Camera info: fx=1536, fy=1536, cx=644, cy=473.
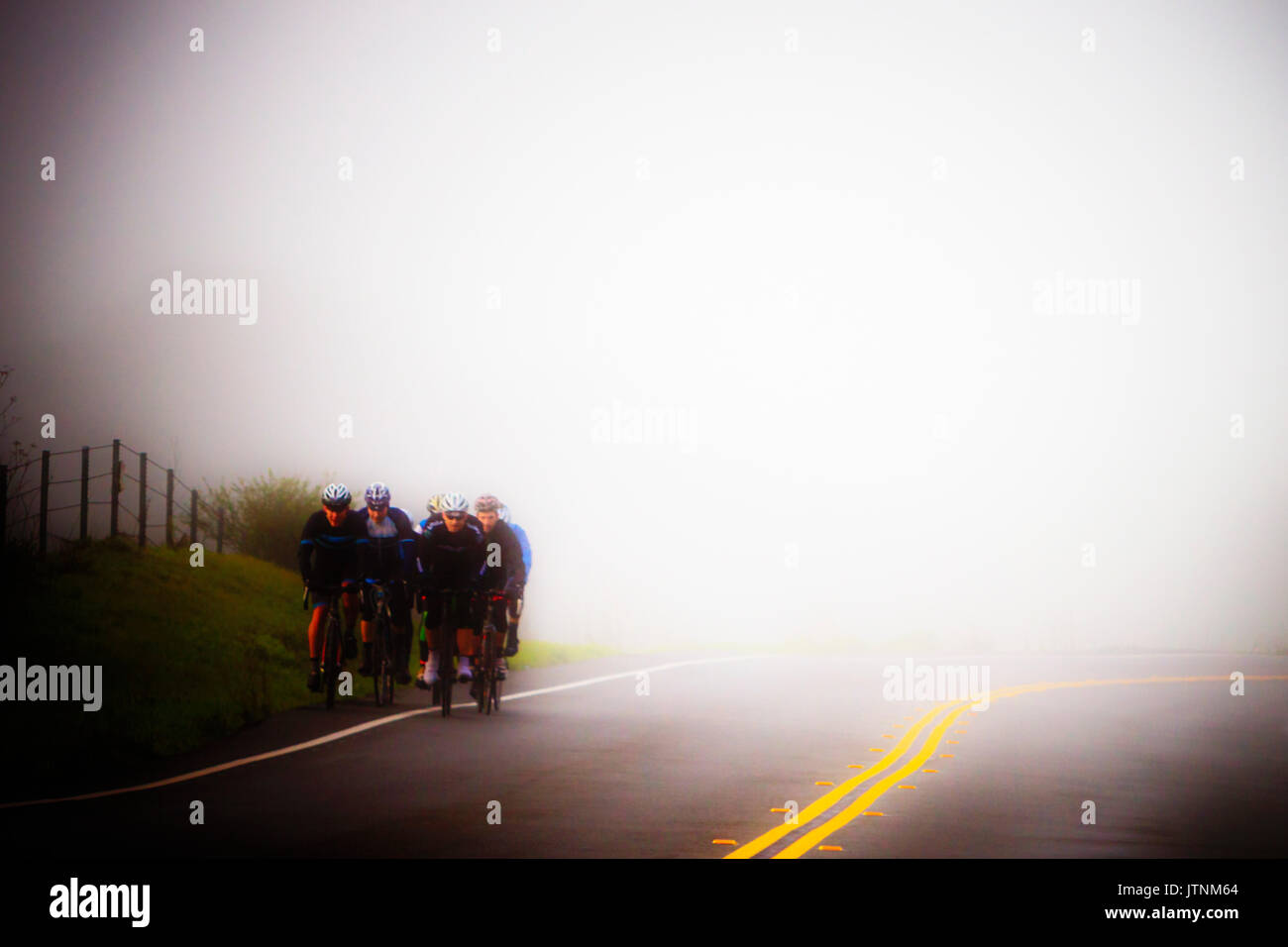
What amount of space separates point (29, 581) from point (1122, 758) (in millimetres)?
17948

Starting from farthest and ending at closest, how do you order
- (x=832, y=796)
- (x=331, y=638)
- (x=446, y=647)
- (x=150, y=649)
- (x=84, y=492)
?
(x=84, y=492) → (x=150, y=649) → (x=446, y=647) → (x=331, y=638) → (x=832, y=796)

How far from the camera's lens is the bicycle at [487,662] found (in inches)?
703

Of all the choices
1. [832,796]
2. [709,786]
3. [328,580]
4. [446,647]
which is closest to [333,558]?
[328,580]

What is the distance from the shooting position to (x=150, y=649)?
71.3 feet

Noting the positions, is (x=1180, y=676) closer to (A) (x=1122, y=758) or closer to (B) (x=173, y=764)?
(A) (x=1122, y=758)

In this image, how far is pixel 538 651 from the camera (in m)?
32.9

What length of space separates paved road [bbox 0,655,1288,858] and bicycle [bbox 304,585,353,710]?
436 millimetres

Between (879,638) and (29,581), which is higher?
(29,581)

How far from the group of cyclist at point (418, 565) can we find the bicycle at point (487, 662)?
4cm

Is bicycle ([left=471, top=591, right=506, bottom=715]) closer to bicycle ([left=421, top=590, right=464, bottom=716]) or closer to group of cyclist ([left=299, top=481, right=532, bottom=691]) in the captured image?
group of cyclist ([left=299, top=481, right=532, bottom=691])

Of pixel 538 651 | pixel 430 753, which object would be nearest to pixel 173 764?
pixel 430 753

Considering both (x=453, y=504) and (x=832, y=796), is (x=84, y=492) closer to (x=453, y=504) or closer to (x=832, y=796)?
(x=453, y=504)

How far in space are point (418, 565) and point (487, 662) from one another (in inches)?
61.3

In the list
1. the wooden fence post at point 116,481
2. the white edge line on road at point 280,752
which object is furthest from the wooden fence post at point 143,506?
the white edge line on road at point 280,752
